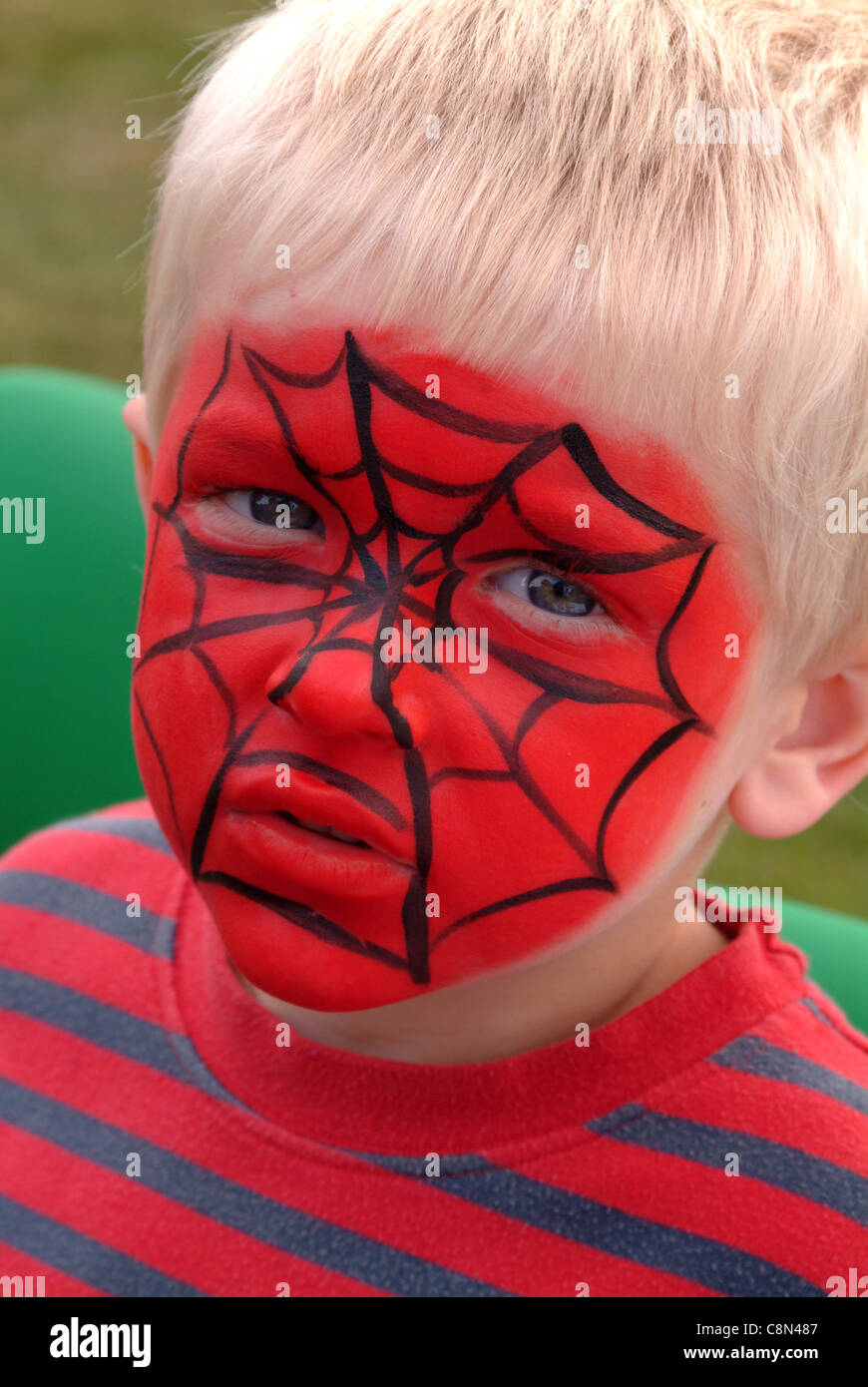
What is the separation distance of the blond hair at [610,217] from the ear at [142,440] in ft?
0.74

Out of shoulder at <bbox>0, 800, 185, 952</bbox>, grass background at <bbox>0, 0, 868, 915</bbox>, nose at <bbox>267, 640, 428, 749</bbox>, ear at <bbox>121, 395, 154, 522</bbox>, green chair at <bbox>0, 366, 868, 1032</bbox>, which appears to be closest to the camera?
nose at <bbox>267, 640, 428, 749</bbox>

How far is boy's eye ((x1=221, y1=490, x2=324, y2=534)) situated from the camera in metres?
1.15

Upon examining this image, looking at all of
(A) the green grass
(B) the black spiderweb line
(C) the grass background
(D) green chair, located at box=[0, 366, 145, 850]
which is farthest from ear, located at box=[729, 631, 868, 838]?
(A) the green grass

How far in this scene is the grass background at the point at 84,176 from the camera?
415cm

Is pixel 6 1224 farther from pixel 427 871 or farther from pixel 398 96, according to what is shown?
pixel 398 96

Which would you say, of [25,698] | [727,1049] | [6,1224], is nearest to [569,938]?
[727,1049]

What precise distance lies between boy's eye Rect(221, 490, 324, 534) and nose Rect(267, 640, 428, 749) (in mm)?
121

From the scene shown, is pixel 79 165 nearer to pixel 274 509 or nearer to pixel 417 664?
pixel 274 509

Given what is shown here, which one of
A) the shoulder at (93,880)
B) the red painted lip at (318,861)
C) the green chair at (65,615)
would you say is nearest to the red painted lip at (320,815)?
the red painted lip at (318,861)

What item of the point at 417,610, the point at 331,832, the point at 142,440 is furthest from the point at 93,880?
the point at 417,610

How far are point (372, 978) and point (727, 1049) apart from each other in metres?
0.36

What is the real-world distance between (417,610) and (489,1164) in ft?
1.67

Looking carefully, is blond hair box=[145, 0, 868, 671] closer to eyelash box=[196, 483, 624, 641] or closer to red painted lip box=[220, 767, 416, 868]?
eyelash box=[196, 483, 624, 641]
